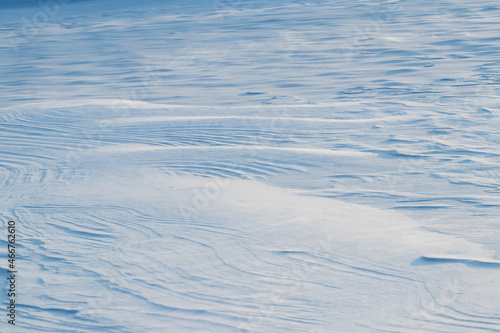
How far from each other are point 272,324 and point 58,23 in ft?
21.7

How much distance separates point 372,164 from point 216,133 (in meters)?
0.72

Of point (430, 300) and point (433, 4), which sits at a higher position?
point (433, 4)

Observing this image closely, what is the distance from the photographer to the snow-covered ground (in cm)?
142

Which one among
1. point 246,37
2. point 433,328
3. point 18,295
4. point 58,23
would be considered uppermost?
point 58,23

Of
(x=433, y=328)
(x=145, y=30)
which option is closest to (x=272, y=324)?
(x=433, y=328)

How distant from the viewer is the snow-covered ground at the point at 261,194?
1.42m

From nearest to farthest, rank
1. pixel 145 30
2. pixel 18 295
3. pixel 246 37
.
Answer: pixel 18 295 < pixel 246 37 < pixel 145 30

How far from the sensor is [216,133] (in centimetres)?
259

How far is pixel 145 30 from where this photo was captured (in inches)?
239

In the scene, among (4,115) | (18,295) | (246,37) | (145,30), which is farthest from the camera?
(145,30)

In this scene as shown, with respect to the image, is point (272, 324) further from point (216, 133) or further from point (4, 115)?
point (4, 115)

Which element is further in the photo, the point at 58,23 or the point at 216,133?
the point at 58,23

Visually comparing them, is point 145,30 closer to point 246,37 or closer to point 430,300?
point 246,37

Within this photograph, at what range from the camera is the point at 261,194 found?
1.99 meters
